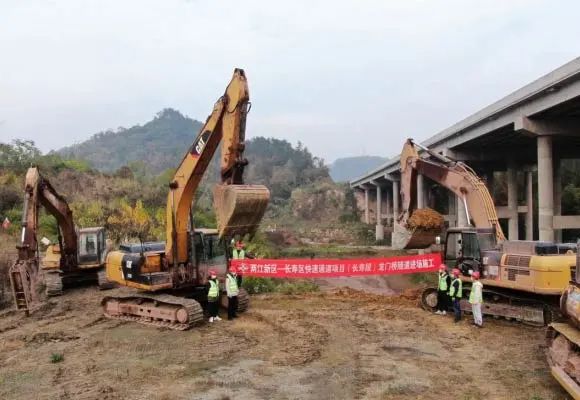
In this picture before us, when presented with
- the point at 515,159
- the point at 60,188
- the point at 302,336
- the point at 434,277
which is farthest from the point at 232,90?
the point at 60,188

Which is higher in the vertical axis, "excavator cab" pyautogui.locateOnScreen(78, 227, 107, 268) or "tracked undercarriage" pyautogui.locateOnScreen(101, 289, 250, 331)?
"excavator cab" pyautogui.locateOnScreen(78, 227, 107, 268)

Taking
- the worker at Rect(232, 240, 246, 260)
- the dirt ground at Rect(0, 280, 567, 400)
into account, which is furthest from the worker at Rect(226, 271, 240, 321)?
the worker at Rect(232, 240, 246, 260)

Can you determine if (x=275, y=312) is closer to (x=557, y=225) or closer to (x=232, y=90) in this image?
(x=232, y=90)

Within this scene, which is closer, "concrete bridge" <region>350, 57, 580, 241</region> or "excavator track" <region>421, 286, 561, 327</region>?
"excavator track" <region>421, 286, 561, 327</region>

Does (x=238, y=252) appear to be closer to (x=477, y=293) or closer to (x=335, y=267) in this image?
(x=335, y=267)

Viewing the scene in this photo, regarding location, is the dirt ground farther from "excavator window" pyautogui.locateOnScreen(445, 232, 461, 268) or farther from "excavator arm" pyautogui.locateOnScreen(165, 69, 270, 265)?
"excavator arm" pyautogui.locateOnScreen(165, 69, 270, 265)

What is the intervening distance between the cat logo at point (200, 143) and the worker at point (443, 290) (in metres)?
6.85

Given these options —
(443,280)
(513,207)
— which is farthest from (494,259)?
(513,207)

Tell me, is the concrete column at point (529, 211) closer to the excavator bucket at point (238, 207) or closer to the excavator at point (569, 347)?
the excavator at point (569, 347)

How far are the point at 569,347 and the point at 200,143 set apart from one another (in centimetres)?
860

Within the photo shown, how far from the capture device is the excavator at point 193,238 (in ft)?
36.2

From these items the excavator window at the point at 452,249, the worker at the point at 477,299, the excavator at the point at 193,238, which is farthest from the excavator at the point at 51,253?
the worker at the point at 477,299

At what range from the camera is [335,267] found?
51.8 ft

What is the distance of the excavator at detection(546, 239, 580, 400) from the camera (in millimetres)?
7684
